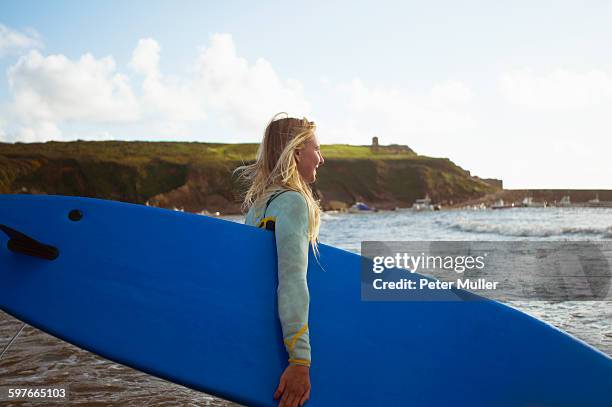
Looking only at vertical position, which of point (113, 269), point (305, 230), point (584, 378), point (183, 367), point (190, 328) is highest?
point (305, 230)

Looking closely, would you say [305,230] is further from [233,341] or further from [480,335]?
[480,335]

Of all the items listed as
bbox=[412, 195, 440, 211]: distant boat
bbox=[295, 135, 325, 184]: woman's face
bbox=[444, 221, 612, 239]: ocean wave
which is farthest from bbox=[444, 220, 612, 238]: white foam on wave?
bbox=[412, 195, 440, 211]: distant boat

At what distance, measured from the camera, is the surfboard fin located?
1.75m

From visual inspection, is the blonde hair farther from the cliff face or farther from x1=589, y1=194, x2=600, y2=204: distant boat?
x1=589, y1=194, x2=600, y2=204: distant boat

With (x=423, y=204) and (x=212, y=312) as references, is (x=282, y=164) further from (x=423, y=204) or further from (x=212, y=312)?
(x=423, y=204)

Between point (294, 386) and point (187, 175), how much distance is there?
5877 cm

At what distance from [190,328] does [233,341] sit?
132 millimetres

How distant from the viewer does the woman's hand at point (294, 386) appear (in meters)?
1.55

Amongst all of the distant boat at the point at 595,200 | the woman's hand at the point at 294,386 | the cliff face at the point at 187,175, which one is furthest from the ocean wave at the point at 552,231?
the cliff face at the point at 187,175

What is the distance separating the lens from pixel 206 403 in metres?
2.43

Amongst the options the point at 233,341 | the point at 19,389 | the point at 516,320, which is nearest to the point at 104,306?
the point at 233,341

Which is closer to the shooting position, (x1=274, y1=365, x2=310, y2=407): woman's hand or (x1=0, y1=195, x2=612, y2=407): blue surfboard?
(x1=274, y1=365, x2=310, y2=407): woman's hand

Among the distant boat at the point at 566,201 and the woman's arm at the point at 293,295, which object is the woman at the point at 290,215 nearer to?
the woman's arm at the point at 293,295

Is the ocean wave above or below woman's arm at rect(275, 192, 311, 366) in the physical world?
below
